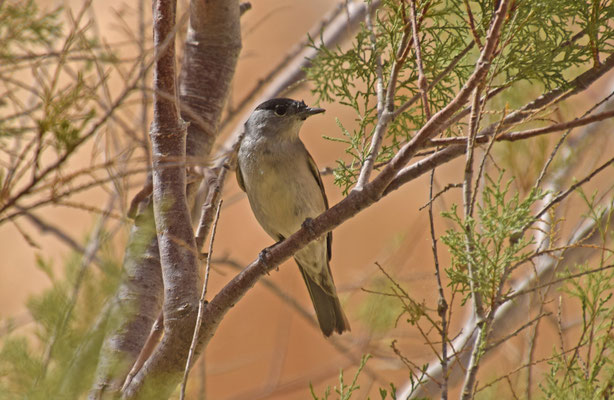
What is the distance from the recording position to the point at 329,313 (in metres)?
3.21

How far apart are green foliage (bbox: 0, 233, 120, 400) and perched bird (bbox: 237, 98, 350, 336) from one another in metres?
1.98

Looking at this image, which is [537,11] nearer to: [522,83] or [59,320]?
[59,320]

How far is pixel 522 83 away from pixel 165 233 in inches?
99.0

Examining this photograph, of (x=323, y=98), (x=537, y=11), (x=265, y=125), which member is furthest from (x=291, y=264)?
(x=537, y=11)

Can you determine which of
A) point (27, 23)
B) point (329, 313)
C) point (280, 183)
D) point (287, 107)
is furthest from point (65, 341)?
point (287, 107)

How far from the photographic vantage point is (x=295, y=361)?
4.52 meters

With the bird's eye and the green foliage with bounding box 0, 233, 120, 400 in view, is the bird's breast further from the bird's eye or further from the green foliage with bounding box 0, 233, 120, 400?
the green foliage with bounding box 0, 233, 120, 400

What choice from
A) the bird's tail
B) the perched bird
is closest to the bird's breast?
the perched bird

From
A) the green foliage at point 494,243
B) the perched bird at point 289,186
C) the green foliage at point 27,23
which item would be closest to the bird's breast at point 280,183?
the perched bird at point 289,186

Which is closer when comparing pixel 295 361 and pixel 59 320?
pixel 59 320

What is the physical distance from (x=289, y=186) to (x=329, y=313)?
0.68m

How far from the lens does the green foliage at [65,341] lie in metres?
1.03

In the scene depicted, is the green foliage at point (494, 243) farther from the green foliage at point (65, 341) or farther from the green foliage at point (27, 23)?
the green foliage at point (27, 23)

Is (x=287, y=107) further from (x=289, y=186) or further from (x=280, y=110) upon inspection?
(x=289, y=186)
